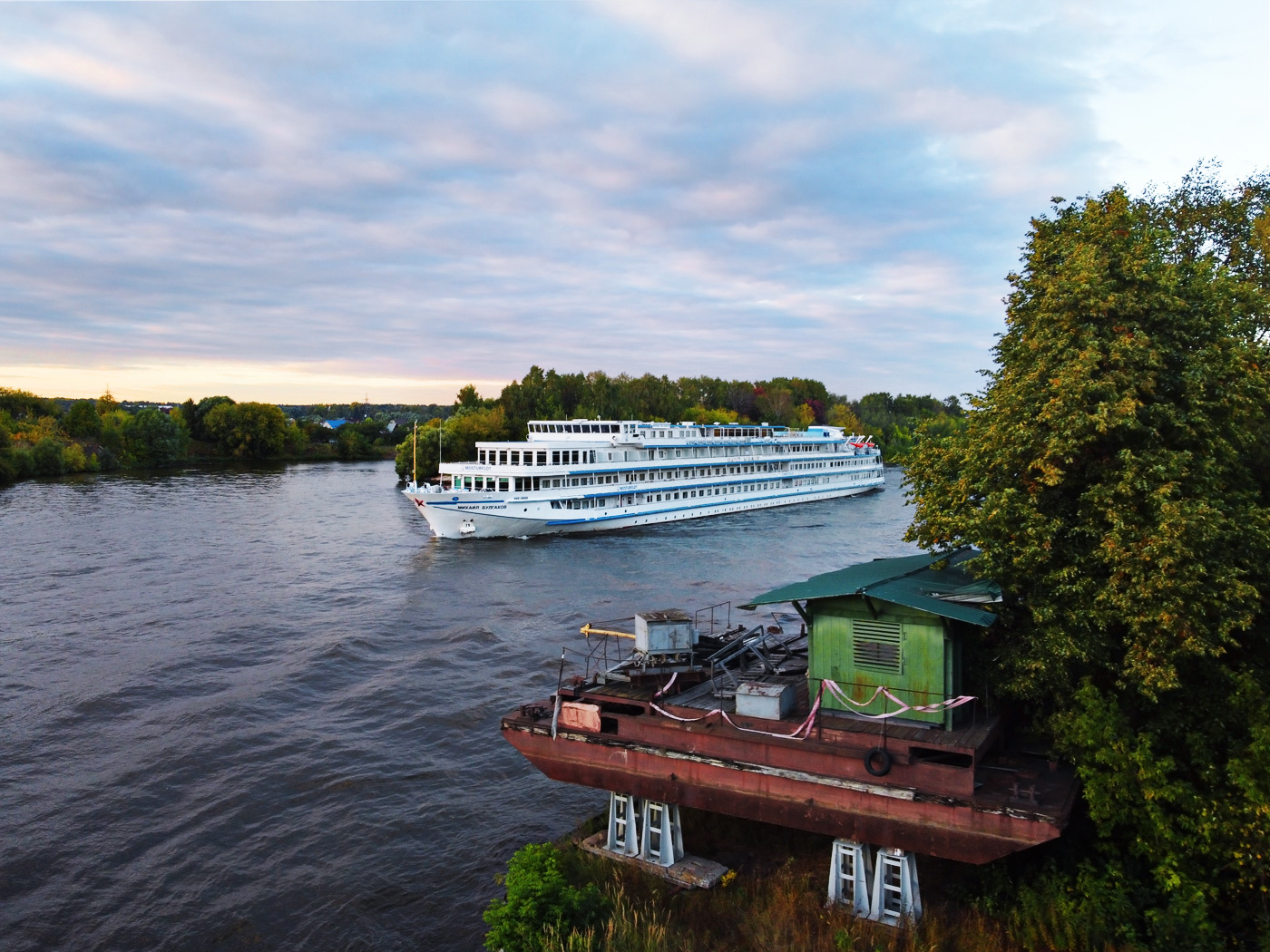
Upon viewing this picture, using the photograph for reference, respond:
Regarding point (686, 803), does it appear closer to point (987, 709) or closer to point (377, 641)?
point (987, 709)

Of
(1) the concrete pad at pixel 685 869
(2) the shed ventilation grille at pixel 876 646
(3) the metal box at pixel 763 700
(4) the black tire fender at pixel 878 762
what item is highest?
(2) the shed ventilation grille at pixel 876 646

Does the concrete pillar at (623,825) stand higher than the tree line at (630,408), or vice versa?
the tree line at (630,408)

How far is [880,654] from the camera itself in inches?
523

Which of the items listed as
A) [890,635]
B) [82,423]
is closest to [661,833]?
[890,635]

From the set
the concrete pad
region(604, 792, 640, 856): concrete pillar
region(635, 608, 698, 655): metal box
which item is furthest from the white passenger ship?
the concrete pad

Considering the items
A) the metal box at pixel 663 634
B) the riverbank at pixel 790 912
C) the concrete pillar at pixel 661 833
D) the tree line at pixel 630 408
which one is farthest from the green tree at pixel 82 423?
the riverbank at pixel 790 912

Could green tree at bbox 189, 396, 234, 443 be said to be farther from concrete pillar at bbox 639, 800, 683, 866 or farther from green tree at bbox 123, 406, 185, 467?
concrete pillar at bbox 639, 800, 683, 866

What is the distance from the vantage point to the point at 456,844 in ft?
53.2

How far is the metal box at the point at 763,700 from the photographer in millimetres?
13656

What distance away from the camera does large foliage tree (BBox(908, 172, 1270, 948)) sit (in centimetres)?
1114

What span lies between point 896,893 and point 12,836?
17.4m

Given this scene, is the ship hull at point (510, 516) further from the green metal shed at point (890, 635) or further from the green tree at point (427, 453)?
the green metal shed at point (890, 635)

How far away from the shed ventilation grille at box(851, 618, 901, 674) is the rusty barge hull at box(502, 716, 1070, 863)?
6.31 feet

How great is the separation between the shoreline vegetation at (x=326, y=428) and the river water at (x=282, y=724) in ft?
139
